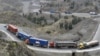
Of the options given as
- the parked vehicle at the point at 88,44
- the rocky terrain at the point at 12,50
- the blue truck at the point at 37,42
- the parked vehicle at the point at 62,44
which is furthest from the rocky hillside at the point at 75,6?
the rocky terrain at the point at 12,50

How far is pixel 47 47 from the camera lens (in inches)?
1708

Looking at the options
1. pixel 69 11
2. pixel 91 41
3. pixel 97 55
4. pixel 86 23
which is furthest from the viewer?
pixel 69 11

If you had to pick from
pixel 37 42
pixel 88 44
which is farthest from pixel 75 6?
pixel 37 42

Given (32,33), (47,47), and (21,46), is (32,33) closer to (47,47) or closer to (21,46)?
(47,47)

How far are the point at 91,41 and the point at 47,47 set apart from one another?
26.0 feet

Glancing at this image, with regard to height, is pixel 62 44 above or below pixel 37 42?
below

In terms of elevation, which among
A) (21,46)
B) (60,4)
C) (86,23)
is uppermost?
(21,46)

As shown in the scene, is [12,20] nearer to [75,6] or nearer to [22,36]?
[22,36]

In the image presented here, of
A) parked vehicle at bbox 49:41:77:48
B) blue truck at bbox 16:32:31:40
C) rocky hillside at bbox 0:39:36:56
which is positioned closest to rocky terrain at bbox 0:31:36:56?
rocky hillside at bbox 0:39:36:56

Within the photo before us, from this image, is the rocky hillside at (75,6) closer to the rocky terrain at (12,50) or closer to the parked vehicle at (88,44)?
the parked vehicle at (88,44)

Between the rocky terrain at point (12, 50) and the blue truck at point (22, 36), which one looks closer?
the rocky terrain at point (12, 50)

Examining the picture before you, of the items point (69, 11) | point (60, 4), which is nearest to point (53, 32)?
point (69, 11)

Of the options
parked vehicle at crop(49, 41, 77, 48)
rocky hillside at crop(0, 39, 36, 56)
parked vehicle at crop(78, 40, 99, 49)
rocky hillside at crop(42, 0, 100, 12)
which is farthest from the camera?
rocky hillside at crop(42, 0, 100, 12)

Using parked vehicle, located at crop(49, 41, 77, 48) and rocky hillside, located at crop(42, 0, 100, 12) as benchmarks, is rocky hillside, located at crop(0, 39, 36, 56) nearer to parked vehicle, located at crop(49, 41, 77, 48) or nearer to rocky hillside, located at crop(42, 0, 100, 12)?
parked vehicle, located at crop(49, 41, 77, 48)
